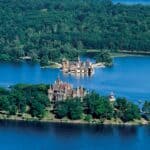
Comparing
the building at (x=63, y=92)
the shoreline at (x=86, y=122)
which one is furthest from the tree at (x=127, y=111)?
the building at (x=63, y=92)

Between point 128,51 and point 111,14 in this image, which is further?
point 111,14

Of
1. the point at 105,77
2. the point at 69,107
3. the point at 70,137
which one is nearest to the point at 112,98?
the point at 69,107

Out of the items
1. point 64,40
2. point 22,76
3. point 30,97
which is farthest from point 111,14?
point 30,97

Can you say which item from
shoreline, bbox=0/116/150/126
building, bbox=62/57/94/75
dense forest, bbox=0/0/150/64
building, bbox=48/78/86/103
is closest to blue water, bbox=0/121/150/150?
shoreline, bbox=0/116/150/126

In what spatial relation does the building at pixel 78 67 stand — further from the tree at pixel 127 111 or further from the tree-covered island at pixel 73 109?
→ the tree at pixel 127 111

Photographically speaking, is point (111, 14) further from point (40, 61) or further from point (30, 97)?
point (30, 97)

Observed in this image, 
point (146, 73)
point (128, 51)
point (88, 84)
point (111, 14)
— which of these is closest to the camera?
point (88, 84)
